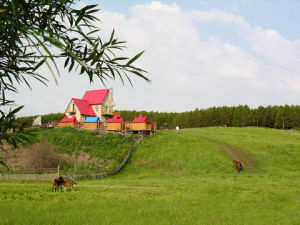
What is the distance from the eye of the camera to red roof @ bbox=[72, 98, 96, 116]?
61.1 metres

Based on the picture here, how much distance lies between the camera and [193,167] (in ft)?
126

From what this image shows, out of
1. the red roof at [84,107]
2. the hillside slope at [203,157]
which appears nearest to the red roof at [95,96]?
the red roof at [84,107]

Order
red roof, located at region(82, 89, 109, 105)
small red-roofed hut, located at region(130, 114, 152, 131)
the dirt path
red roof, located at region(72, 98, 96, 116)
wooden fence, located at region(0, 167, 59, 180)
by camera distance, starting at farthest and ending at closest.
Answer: red roof, located at region(82, 89, 109, 105), red roof, located at region(72, 98, 96, 116), small red-roofed hut, located at region(130, 114, 152, 131), the dirt path, wooden fence, located at region(0, 167, 59, 180)

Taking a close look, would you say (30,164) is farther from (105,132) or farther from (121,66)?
(121,66)

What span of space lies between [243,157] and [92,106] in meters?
34.7

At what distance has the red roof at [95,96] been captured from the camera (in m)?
62.8

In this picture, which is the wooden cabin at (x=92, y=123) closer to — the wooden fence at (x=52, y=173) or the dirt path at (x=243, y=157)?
the wooden fence at (x=52, y=173)

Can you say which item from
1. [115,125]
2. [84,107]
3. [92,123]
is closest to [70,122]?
[92,123]

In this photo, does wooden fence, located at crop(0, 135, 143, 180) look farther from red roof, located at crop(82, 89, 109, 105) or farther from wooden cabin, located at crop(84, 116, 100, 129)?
red roof, located at crop(82, 89, 109, 105)

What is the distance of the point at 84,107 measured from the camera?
62312 mm

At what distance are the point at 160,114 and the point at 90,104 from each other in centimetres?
5733

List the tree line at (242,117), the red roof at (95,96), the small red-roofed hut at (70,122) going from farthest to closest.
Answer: the tree line at (242,117)
the red roof at (95,96)
the small red-roofed hut at (70,122)

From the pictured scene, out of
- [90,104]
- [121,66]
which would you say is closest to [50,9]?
[121,66]

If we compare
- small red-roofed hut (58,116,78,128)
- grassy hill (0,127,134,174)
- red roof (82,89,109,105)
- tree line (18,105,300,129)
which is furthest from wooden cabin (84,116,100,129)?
tree line (18,105,300,129)
